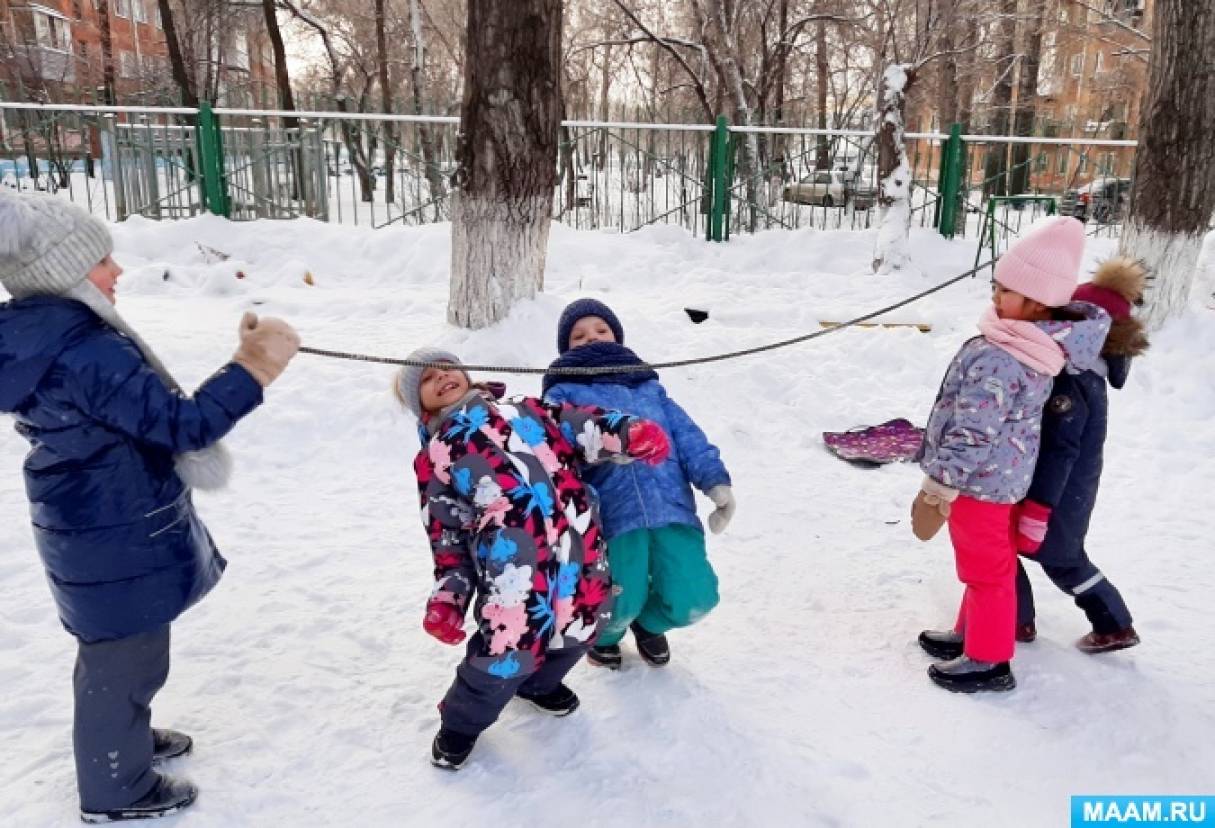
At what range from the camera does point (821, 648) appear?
2895 mm

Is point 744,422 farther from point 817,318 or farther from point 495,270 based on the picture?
point 817,318

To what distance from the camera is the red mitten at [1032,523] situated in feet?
8.42

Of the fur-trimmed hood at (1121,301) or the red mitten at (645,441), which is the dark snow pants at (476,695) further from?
the fur-trimmed hood at (1121,301)

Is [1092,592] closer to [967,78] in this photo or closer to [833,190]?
[833,190]

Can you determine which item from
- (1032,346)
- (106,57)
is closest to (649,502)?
(1032,346)

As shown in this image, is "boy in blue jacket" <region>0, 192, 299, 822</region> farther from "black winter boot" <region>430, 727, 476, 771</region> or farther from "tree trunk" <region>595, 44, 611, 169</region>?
"tree trunk" <region>595, 44, 611, 169</region>

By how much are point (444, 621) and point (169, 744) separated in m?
0.83

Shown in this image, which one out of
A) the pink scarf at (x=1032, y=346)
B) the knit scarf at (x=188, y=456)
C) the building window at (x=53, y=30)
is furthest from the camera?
the building window at (x=53, y=30)

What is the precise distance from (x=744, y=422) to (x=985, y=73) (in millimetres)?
16758

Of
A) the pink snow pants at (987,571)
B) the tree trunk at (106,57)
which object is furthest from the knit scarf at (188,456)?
the tree trunk at (106,57)

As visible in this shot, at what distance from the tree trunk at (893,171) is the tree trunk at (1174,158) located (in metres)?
3.42

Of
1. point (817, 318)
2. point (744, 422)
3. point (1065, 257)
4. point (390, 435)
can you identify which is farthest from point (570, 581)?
point (817, 318)

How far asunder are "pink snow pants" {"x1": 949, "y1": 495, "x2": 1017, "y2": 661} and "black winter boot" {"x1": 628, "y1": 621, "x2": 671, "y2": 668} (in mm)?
886

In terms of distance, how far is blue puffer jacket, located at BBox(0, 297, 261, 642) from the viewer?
179 cm
